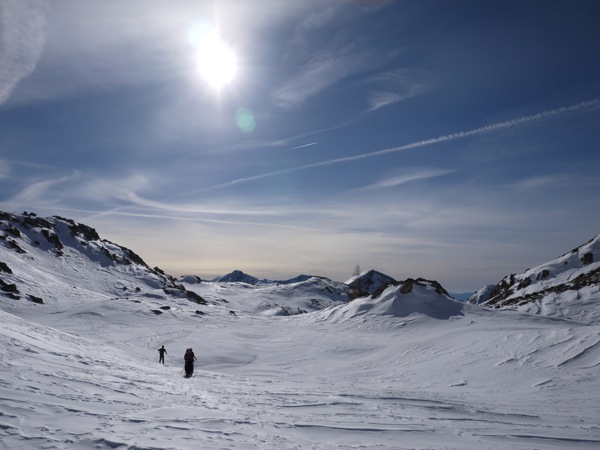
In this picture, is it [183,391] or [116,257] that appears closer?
[183,391]

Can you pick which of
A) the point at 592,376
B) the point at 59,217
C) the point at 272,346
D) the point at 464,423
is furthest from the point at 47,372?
the point at 59,217

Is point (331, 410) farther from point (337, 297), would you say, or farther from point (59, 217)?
point (337, 297)

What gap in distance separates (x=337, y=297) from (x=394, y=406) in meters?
156

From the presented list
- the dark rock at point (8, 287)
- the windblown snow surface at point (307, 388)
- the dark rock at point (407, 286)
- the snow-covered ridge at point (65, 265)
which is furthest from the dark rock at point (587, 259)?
the dark rock at point (8, 287)

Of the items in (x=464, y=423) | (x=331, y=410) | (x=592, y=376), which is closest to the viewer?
(x=464, y=423)

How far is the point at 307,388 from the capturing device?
16.0 m

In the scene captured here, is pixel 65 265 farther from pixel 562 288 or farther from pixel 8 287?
pixel 562 288

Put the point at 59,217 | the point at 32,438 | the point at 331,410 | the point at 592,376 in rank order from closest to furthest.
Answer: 1. the point at 32,438
2. the point at 331,410
3. the point at 592,376
4. the point at 59,217

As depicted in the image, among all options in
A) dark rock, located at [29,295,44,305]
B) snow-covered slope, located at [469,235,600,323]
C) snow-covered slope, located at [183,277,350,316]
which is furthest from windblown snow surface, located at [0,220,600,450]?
snow-covered slope, located at [183,277,350,316]

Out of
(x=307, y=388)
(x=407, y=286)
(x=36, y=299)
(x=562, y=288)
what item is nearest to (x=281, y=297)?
(x=562, y=288)

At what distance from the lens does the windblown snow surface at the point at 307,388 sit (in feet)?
26.9

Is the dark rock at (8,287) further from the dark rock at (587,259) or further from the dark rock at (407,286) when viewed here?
the dark rock at (587,259)

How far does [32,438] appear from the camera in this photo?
674 centimetres

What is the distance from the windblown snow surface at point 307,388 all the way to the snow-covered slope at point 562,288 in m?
31.3
